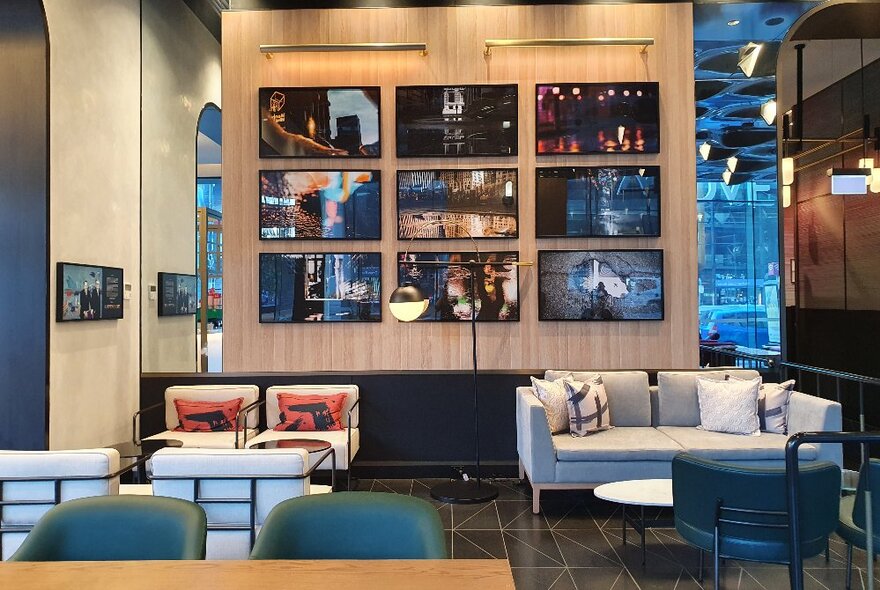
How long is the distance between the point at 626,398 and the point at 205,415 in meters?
3.59

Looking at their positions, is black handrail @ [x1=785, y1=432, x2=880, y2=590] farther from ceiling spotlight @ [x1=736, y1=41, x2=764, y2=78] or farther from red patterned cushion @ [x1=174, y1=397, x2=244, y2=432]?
ceiling spotlight @ [x1=736, y1=41, x2=764, y2=78]

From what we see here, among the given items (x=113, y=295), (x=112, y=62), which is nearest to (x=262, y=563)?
(x=113, y=295)

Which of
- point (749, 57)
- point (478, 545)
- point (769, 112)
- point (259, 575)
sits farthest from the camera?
point (749, 57)

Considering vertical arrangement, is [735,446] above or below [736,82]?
below

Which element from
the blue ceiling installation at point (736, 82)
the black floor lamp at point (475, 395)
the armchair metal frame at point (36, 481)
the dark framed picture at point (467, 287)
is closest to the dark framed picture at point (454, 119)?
the dark framed picture at point (467, 287)

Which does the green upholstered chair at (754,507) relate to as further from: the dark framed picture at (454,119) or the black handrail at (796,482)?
the dark framed picture at (454,119)

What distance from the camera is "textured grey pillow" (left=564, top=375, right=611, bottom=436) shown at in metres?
4.91

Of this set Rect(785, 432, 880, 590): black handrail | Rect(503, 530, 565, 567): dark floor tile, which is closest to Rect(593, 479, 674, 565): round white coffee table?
Rect(503, 530, 565, 567): dark floor tile

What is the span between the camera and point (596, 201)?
573cm

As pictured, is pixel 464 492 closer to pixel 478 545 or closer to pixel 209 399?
pixel 478 545

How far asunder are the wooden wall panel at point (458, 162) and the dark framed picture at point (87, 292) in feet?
3.07

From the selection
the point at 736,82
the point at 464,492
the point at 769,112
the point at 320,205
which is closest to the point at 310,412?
the point at 464,492

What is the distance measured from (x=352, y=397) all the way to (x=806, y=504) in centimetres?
366

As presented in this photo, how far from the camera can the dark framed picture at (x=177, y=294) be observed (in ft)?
20.3
